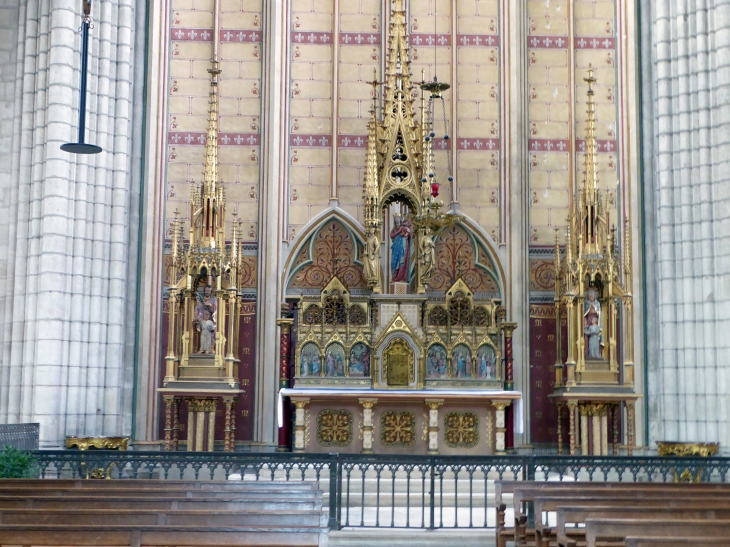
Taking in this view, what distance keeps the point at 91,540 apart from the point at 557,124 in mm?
14143

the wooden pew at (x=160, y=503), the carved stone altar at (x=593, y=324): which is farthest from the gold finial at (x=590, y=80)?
the wooden pew at (x=160, y=503)

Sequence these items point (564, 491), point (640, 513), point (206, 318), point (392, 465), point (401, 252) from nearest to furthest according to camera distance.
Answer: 1. point (640, 513)
2. point (564, 491)
3. point (392, 465)
4. point (206, 318)
5. point (401, 252)

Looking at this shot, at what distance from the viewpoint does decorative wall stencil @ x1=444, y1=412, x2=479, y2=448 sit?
16.2m

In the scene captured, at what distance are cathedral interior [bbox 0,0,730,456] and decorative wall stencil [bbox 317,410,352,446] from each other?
1.9 inches

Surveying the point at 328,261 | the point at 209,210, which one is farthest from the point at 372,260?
the point at 209,210

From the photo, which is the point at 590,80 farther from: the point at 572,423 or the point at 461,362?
the point at 572,423

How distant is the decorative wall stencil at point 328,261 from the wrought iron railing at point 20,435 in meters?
5.37

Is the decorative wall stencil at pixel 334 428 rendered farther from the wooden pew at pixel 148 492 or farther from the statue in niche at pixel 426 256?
the wooden pew at pixel 148 492

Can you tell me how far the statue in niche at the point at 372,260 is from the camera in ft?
54.7

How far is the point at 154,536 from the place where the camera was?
6.00 meters

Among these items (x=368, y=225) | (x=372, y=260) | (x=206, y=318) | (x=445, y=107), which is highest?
(x=445, y=107)

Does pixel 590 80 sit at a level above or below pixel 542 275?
above

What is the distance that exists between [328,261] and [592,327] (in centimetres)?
470

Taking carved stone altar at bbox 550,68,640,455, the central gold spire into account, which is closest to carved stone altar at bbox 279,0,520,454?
carved stone altar at bbox 550,68,640,455
